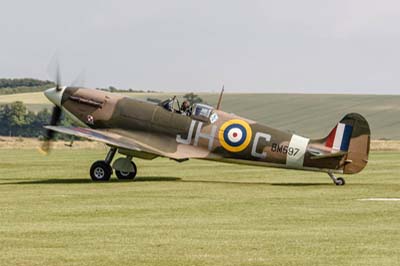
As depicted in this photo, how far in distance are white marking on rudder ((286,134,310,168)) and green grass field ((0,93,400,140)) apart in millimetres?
57699

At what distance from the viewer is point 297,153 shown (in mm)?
24703

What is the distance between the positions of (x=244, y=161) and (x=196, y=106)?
1993mm

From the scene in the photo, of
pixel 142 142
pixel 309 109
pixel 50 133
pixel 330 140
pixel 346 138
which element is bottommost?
pixel 50 133

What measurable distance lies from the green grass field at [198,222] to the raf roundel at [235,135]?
0.96 m

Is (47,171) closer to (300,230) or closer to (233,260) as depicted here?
(300,230)

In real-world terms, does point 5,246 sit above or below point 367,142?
below

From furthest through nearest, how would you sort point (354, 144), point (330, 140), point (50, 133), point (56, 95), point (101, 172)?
point (56, 95) → point (50, 133) → point (101, 172) → point (330, 140) → point (354, 144)

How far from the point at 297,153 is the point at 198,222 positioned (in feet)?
30.6

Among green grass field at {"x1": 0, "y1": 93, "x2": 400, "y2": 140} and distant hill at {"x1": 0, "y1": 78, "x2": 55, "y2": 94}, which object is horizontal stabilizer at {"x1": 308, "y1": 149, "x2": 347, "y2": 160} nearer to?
green grass field at {"x1": 0, "y1": 93, "x2": 400, "y2": 140}

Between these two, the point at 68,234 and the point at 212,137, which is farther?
the point at 212,137

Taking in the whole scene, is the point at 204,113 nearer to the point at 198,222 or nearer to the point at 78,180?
the point at 78,180

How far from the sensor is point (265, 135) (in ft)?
82.7

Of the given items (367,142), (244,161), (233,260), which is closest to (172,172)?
(244,161)

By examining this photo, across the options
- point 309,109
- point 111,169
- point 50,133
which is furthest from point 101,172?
point 309,109
